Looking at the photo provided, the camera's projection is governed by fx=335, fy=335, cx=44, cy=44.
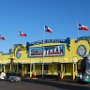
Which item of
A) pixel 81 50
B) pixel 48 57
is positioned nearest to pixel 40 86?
pixel 81 50

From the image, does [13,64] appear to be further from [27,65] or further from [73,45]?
[73,45]

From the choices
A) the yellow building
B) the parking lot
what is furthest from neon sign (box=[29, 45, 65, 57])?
the parking lot

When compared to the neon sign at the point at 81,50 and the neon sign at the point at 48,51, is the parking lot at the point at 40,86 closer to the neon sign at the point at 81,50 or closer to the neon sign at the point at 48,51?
the neon sign at the point at 81,50

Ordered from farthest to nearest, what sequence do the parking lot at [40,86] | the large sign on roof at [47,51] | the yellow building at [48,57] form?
the large sign on roof at [47,51] → the yellow building at [48,57] → the parking lot at [40,86]

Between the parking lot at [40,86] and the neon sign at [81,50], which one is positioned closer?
the parking lot at [40,86]

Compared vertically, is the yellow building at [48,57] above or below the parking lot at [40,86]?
above

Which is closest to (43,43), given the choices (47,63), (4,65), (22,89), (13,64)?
(47,63)

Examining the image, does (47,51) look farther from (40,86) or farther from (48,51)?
(40,86)

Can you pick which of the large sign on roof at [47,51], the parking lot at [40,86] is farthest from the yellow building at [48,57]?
the parking lot at [40,86]

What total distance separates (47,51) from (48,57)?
1.18 meters

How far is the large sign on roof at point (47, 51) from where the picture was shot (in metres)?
60.4

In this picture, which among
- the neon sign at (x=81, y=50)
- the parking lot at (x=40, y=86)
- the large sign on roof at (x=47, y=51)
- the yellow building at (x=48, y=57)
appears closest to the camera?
the parking lot at (x=40, y=86)

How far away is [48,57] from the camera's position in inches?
2485

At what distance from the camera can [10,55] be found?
74.1 m
